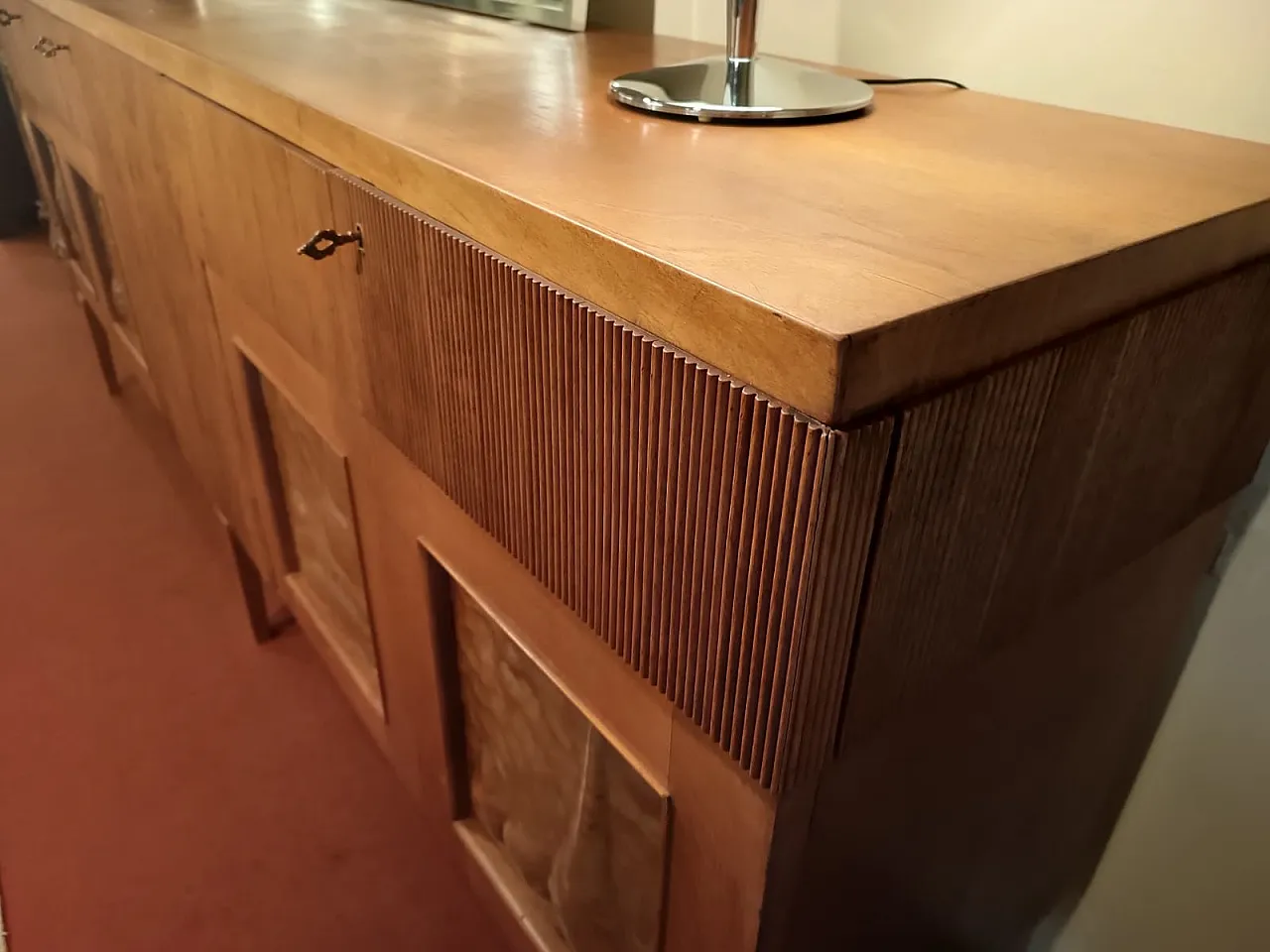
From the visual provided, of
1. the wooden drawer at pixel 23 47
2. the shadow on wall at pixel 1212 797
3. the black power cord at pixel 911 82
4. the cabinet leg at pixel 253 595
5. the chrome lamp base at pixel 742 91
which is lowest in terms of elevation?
the cabinet leg at pixel 253 595

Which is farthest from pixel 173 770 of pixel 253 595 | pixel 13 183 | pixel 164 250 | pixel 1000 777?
pixel 13 183

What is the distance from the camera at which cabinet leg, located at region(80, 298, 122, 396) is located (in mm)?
1975

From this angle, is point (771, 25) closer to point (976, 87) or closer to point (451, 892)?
point (976, 87)

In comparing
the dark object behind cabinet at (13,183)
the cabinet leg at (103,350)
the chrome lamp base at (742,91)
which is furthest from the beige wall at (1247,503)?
the dark object behind cabinet at (13,183)

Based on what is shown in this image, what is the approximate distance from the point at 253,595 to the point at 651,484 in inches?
45.7

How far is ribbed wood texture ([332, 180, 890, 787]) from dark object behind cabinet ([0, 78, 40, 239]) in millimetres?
3070

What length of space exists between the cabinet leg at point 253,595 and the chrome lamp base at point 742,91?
0.92m

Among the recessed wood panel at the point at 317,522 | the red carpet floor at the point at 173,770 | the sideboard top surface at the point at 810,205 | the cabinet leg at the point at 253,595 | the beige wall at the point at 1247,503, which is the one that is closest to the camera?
the sideboard top surface at the point at 810,205

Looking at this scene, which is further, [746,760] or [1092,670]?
[1092,670]

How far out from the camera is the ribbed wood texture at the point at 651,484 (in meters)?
0.35

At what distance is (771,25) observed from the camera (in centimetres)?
87

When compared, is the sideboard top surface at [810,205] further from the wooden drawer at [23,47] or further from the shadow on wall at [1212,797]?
the wooden drawer at [23,47]

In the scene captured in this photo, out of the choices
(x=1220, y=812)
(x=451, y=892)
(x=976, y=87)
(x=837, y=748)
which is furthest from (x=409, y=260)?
(x=451, y=892)

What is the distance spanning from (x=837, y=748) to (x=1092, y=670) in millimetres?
288
